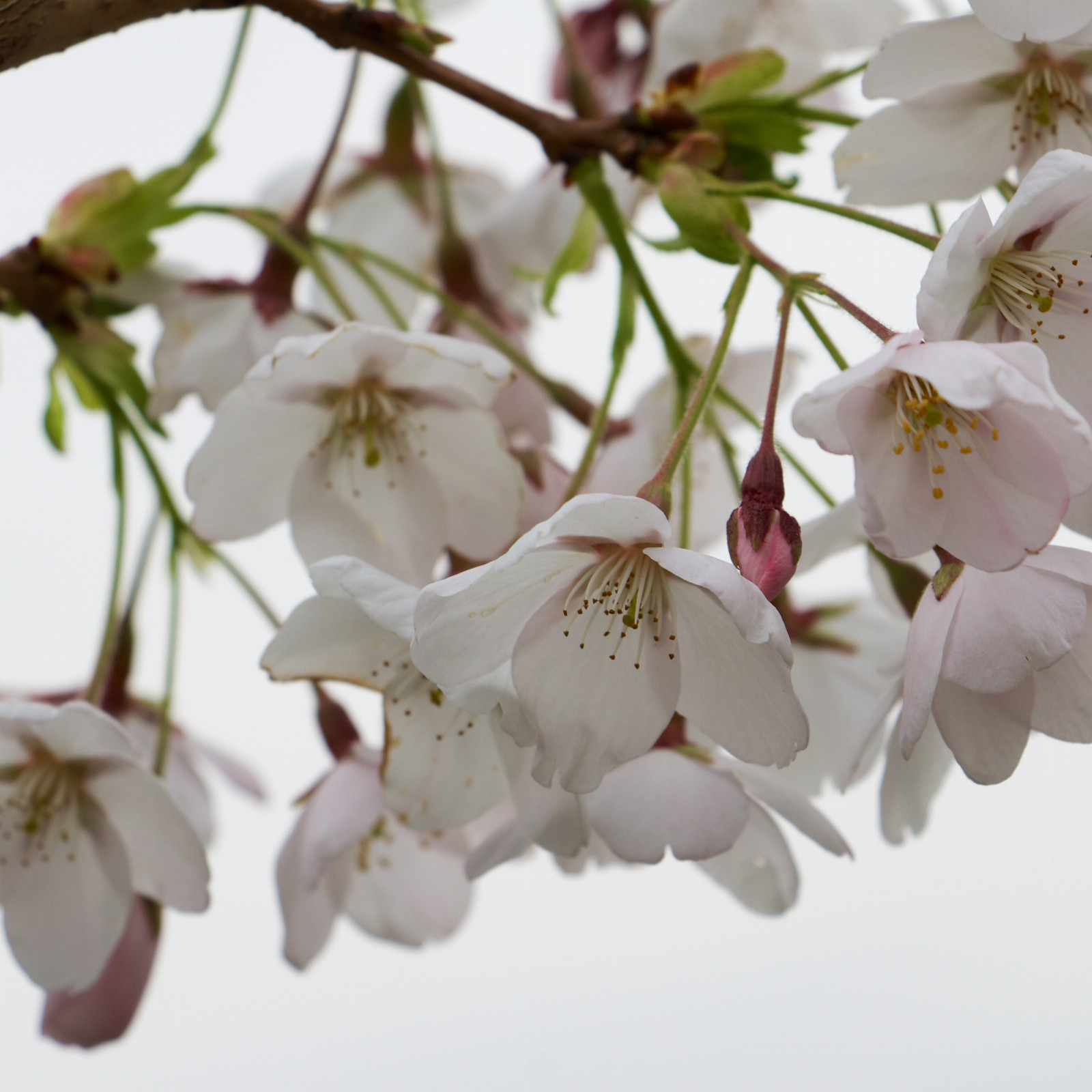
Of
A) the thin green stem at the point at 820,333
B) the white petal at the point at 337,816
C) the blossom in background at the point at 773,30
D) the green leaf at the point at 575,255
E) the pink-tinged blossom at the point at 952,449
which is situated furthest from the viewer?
the blossom in background at the point at 773,30

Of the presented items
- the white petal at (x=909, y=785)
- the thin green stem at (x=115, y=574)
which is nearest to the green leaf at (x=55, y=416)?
the thin green stem at (x=115, y=574)

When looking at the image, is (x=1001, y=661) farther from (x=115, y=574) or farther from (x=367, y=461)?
(x=115, y=574)

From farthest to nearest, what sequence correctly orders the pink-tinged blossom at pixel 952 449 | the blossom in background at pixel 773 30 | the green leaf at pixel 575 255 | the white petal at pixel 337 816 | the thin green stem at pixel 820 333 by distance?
1. the blossom in background at pixel 773 30
2. the green leaf at pixel 575 255
3. the white petal at pixel 337 816
4. the thin green stem at pixel 820 333
5. the pink-tinged blossom at pixel 952 449

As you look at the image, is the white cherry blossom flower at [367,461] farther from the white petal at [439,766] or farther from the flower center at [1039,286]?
the flower center at [1039,286]

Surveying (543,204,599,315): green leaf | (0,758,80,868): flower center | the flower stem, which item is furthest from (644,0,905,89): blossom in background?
(0,758,80,868): flower center

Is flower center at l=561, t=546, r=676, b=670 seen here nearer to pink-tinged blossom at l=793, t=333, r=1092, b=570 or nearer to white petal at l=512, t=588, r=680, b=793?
white petal at l=512, t=588, r=680, b=793

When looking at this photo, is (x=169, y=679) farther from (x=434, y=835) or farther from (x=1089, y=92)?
(x=1089, y=92)

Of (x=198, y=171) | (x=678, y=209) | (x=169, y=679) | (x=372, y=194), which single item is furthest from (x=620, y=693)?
(x=372, y=194)
